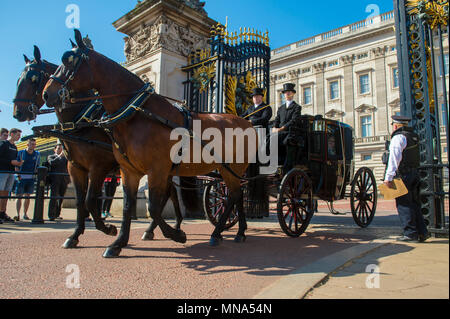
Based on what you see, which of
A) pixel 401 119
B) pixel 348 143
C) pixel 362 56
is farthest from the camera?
pixel 362 56

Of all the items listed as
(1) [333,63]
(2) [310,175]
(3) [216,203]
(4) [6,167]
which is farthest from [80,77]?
(1) [333,63]

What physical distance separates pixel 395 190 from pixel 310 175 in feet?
5.63

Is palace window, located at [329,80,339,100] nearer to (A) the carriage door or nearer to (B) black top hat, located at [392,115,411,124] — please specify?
(A) the carriage door

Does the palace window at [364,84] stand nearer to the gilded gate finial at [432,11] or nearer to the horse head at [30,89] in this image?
the gilded gate finial at [432,11]

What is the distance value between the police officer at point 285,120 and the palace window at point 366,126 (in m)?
36.4

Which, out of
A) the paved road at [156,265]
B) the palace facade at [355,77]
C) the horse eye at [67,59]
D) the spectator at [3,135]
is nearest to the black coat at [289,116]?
the paved road at [156,265]

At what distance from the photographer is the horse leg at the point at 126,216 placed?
148 inches

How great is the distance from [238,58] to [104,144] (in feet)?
17.5

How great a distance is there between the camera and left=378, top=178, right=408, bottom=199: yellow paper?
182 inches

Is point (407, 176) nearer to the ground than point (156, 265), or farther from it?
farther from it

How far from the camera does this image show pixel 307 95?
4259 centimetres

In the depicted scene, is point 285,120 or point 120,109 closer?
point 120,109

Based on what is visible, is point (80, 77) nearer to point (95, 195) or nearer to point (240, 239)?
point (95, 195)

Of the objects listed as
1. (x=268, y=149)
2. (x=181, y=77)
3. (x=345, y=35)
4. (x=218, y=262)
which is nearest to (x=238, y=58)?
(x=181, y=77)
